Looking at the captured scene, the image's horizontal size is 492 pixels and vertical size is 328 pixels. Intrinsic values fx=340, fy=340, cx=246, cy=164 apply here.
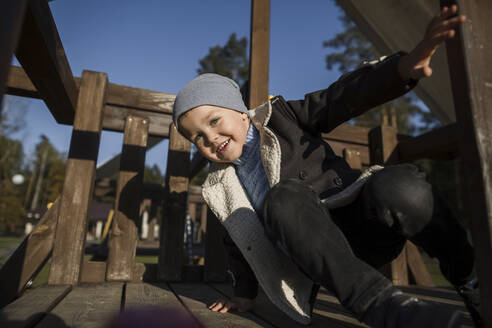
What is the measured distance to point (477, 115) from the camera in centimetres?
75

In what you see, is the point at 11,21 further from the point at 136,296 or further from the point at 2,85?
the point at 136,296

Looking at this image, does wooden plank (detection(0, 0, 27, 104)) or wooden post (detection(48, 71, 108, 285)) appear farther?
wooden post (detection(48, 71, 108, 285))

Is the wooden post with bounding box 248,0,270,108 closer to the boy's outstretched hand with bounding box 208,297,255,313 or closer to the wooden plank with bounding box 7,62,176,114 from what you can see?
the wooden plank with bounding box 7,62,176,114

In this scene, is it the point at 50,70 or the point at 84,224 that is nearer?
the point at 50,70

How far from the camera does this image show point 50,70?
149 cm

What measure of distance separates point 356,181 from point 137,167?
1538 mm

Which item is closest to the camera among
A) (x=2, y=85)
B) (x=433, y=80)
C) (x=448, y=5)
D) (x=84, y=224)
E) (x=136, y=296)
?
(x=2, y=85)

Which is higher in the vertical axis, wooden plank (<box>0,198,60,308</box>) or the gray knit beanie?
the gray knit beanie

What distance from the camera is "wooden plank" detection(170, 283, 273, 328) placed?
1.16 meters

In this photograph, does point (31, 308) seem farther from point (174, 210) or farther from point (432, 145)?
point (432, 145)

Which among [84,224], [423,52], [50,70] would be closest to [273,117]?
[423,52]

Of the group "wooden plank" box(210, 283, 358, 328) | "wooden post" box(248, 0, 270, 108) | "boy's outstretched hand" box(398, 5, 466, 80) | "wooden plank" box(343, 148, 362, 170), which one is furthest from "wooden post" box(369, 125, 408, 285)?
"boy's outstretched hand" box(398, 5, 466, 80)

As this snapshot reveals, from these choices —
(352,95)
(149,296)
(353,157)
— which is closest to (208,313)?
(149,296)

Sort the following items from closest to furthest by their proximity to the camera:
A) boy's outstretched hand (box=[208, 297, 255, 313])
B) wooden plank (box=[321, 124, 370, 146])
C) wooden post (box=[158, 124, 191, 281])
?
boy's outstretched hand (box=[208, 297, 255, 313])
wooden post (box=[158, 124, 191, 281])
wooden plank (box=[321, 124, 370, 146])
